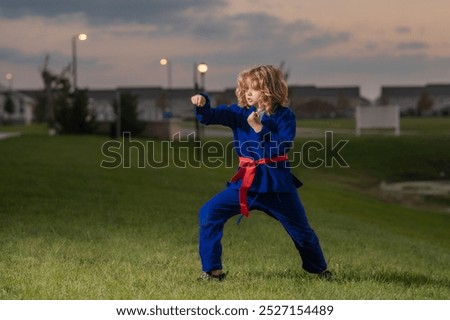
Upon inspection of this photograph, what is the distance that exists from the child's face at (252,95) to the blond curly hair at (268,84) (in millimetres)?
13

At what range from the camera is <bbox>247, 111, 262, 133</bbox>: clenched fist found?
6703mm

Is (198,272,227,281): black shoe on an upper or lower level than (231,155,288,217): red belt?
lower

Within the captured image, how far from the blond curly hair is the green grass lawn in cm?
144

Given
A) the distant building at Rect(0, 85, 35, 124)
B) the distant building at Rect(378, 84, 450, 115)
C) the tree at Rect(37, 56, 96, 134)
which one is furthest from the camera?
the distant building at Rect(378, 84, 450, 115)

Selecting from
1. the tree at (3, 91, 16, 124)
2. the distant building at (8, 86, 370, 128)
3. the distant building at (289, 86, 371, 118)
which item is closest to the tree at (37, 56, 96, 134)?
the tree at (3, 91, 16, 124)

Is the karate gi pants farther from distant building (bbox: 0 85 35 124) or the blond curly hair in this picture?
distant building (bbox: 0 85 35 124)

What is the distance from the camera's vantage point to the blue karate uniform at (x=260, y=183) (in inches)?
270

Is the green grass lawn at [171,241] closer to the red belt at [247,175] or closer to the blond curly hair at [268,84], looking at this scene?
the red belt at [247,175]

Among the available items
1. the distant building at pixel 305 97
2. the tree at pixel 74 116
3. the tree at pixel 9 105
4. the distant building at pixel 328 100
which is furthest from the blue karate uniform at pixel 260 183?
the distant building at pixel 305 97

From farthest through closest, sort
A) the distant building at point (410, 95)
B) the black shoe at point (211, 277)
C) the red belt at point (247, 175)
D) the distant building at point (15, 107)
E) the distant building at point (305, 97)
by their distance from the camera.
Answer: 1. the distant building at point (410, 95)
2. the distant building at point (305, 97)
3. the distant building at point (15, 107)
4. the black shoe at point (211, 277)
5. the red belt at point (247, 175)

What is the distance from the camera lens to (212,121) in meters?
6.93

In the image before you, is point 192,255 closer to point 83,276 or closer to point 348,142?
point 83,276

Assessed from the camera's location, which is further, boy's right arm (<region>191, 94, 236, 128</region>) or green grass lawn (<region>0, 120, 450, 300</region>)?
green grass lawn (<region>0, 120, 450, 300</region>)
